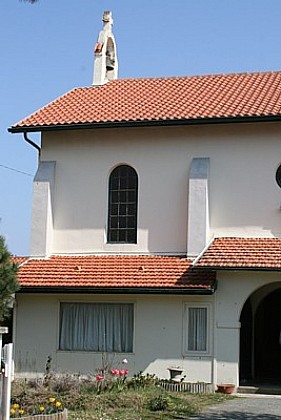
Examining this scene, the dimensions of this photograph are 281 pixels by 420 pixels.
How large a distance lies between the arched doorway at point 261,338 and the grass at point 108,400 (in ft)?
11.9

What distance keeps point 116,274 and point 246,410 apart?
20.0ft

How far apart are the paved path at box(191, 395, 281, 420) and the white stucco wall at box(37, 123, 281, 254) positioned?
16.6 ft

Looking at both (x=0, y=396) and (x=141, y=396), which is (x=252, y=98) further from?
(x=0, y=396)

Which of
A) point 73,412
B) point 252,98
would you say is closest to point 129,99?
point 252,98

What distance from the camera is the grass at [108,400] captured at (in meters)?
15.0

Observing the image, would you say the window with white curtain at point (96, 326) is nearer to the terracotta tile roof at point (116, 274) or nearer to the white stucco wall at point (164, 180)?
the terracotta tile roof at point (116, 274)

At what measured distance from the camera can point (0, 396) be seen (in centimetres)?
1223

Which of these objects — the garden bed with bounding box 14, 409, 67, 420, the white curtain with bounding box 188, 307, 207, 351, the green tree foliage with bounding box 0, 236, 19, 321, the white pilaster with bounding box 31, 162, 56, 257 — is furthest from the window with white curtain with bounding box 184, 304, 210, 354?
the garden bed with bounding box 14, 409, 67, 420

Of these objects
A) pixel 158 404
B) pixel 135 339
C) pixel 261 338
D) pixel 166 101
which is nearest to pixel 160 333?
pixel 135 339

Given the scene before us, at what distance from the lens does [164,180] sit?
2261cm

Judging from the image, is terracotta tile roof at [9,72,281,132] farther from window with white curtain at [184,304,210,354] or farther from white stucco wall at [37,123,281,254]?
window with white curtain at [184,304,210,354]

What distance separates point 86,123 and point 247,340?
25.6 ft

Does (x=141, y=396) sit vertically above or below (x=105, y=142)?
below

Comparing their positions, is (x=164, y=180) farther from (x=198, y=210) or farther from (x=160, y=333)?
(x=160, y=333)
